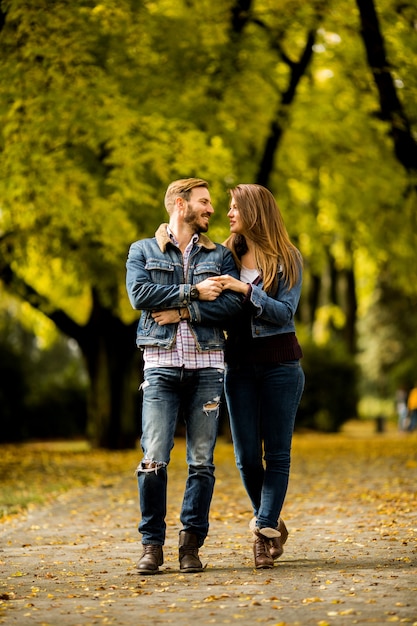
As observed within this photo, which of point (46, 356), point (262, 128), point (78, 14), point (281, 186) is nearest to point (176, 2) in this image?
point (262, 128)

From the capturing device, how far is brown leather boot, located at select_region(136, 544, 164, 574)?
20.0 ft

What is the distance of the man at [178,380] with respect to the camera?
20.4 feet

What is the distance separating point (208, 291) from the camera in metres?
6.18

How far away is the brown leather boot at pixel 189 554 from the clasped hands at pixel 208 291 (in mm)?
1177

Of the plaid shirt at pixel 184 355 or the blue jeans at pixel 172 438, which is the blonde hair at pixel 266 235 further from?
the blue jeans at pixel 172 438

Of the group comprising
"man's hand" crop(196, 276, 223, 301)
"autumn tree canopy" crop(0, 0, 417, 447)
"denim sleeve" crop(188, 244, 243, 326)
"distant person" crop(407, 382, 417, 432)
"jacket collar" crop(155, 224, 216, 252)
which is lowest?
"distant person" crop(407, 382, 417, 432)

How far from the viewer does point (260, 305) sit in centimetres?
621

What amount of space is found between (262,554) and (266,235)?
1784 millimetres

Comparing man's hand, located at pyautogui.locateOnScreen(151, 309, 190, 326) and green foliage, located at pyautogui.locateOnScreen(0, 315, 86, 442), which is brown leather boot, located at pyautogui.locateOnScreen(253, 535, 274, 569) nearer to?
man's hand, located at pyautogui.locateOnScreen(151, 309, 190, 326)

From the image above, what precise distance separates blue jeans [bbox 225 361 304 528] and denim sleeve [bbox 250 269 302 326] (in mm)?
274

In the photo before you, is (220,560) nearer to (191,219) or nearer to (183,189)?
(191,219)

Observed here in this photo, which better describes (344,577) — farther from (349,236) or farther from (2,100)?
(349,236)

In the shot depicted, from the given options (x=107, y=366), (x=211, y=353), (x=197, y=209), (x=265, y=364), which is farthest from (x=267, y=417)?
(x=107, y=366)

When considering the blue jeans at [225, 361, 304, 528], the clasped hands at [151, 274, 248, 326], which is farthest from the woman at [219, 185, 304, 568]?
the clasped hands at [151, 274, 248, 326]
